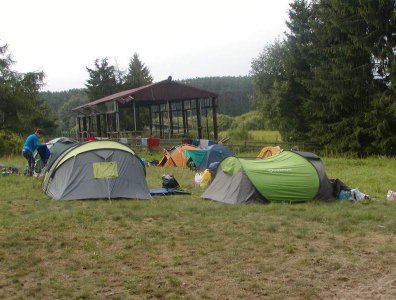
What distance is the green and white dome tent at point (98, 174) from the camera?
37.9ft

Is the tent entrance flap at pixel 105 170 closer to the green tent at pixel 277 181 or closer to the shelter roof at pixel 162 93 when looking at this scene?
the green tent at pixel 277 181

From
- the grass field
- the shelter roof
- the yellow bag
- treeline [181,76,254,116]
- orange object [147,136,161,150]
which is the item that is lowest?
the grass field

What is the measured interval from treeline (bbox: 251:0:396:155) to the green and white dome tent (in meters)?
14.9

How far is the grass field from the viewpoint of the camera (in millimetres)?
5660

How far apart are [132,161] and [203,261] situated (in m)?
5.84

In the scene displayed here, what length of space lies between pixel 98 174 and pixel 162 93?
2171 centimetres

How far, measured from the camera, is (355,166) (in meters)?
20.8

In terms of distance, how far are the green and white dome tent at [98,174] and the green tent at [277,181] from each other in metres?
2.02

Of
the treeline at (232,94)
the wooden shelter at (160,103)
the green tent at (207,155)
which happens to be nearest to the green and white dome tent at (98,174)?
the green tent at (207,155)

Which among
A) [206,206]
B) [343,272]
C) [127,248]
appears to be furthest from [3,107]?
[343,272]

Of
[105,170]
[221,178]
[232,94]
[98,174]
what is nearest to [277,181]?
[221,178]

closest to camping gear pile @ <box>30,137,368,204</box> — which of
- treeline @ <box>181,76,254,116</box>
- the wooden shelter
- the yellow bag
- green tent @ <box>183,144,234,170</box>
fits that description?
the yellow bag

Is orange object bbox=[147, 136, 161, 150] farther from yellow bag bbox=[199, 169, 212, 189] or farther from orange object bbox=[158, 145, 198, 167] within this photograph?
yellow bag bbox=[199, 169, 212, 189]

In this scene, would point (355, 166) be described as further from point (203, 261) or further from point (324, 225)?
point (203, 261)
